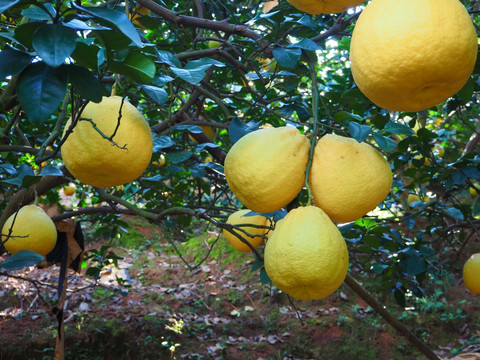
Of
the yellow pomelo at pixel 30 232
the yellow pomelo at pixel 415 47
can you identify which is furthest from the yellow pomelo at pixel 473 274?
the yellow pomelo at pixel 30 232

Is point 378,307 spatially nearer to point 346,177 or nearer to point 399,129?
point 399,129

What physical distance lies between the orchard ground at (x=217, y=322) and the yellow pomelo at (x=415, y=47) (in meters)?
2.72

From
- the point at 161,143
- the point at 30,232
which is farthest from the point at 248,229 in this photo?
the point at 30,232

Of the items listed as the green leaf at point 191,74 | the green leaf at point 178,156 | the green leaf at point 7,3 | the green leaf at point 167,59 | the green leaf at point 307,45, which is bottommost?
the green leaf at point 178,156

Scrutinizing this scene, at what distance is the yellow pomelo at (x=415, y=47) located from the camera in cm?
71

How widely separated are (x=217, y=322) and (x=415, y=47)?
4.46 meters

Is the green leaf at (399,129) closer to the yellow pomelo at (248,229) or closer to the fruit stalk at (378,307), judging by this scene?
the yellow pomelo at (248,229)

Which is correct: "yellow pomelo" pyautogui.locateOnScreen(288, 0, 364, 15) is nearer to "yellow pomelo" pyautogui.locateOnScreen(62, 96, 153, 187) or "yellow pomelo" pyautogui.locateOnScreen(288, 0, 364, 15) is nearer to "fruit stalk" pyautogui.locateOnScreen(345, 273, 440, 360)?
"yellow pomelo" pyautogui.locateOnScreen(62, 96, 153, 187)

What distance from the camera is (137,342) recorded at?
4000 millimetres

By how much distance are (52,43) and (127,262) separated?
19.1 ft

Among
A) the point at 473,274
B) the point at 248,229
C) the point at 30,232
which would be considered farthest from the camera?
the point at 473,274

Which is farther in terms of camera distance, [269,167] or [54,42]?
[269,167]

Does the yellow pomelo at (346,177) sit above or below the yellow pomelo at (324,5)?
below

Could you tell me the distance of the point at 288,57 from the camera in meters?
1.21
